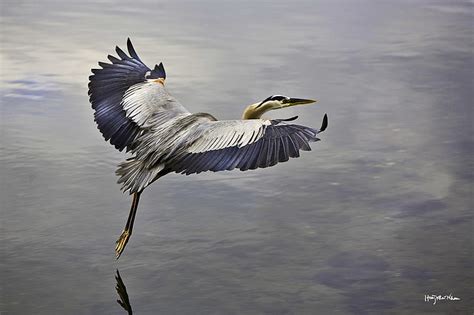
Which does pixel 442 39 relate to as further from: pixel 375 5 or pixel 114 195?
pixel 114 195

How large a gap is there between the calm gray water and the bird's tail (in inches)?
15.1

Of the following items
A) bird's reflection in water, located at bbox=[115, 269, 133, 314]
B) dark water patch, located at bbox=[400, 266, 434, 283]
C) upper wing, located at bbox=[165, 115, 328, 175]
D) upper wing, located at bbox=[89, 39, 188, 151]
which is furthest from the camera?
upper wing, located at bbox=[89, 39, 188, 151]

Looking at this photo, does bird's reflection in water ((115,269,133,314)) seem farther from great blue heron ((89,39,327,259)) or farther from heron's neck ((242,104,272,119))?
heron's neck ((242,104,272,119))

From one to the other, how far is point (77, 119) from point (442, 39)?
10.8ft

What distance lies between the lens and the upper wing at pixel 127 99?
6129mm

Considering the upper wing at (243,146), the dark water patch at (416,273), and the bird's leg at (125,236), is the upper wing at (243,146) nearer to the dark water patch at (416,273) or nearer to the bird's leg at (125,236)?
the bird's leg at (125,236)

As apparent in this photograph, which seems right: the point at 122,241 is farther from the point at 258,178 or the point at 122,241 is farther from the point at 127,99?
the point at 258,178

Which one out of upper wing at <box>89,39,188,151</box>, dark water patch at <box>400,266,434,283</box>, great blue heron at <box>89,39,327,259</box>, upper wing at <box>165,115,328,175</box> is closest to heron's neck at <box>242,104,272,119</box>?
great blue heron at <box>89,39,327,259</box>

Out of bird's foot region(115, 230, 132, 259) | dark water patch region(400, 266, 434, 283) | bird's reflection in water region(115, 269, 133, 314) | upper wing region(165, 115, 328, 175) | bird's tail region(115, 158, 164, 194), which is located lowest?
dark water patch region(400, 266, 434, 283)

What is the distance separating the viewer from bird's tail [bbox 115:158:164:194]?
5.53 metres

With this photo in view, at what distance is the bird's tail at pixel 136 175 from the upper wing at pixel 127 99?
353 millimetres

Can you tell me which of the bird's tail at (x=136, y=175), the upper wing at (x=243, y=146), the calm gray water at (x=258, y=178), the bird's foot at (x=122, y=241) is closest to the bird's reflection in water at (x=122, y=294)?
the calm gray water at (x=258, y=178)

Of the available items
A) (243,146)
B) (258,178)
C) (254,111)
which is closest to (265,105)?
(254,111)

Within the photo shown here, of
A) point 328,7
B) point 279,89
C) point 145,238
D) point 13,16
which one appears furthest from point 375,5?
point 145,238
